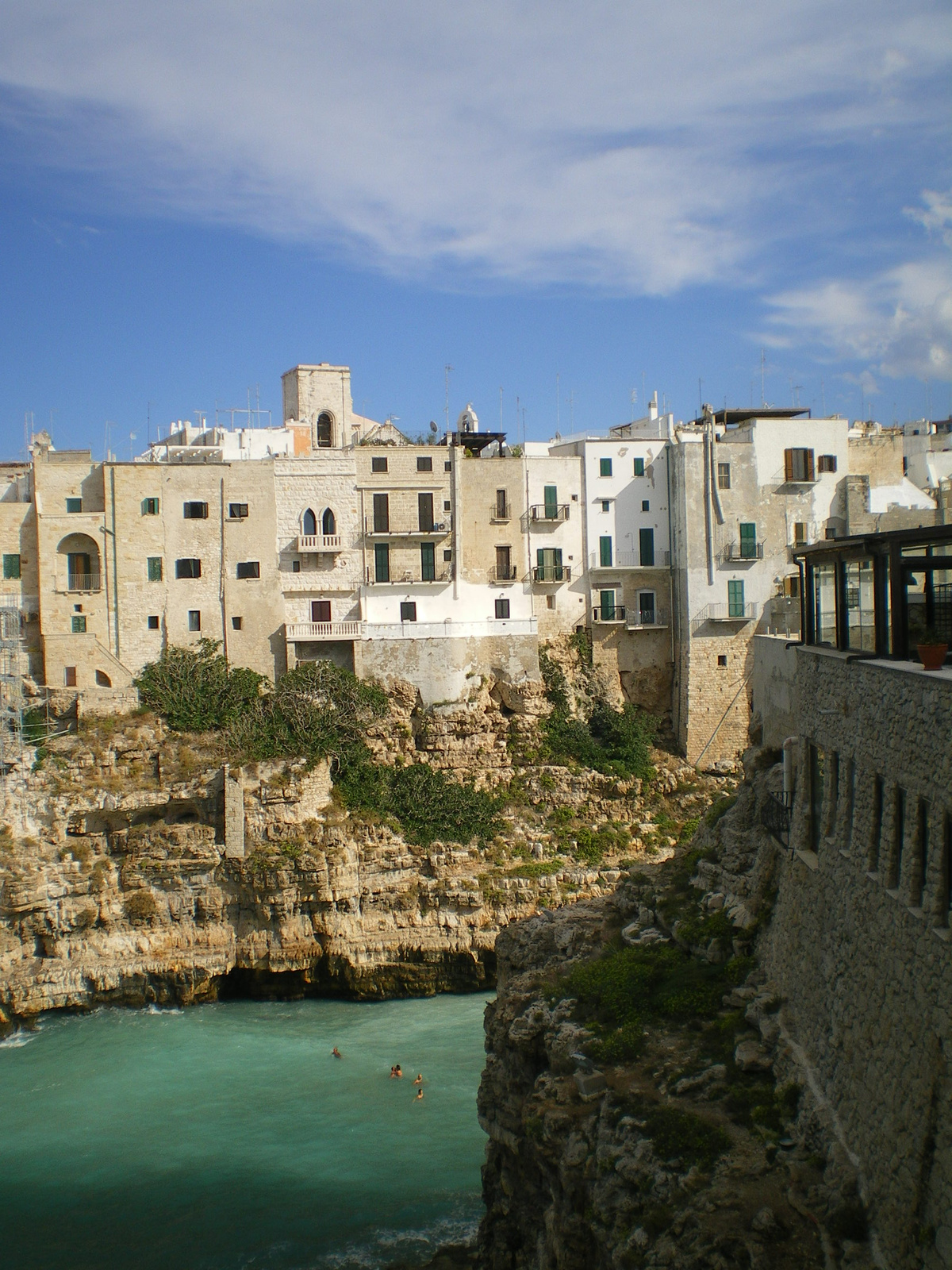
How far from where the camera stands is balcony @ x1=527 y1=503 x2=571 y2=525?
1458 inches

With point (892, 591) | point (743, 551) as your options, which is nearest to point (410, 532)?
point (743, 551)

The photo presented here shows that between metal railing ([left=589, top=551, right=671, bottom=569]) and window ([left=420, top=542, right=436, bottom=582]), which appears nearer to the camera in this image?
window ([left=420, top=542, right=436, bottom=582])

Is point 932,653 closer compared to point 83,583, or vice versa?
point 932,653

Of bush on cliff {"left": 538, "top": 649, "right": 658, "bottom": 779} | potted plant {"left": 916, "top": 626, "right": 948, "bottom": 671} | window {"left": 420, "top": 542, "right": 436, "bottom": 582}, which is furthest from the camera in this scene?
window {"left": 420, "top": 542, "right": 436, "bottom": 582}

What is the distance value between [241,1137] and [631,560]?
22.1 meters

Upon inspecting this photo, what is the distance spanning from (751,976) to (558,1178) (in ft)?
12.9

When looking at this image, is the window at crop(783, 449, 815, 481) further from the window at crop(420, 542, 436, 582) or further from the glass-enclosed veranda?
the glass-enclosed veranda

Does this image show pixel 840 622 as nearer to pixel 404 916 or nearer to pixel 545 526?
pixel 404 916

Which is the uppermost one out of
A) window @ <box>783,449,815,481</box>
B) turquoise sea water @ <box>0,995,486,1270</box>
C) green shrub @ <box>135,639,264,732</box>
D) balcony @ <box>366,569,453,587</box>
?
window @ <box>783,449,815,481</box>

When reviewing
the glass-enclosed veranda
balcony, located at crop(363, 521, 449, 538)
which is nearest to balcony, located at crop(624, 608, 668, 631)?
balcony, located at crop(363, 521, 449, 538)

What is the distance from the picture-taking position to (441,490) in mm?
36469

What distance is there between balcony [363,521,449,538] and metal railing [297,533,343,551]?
1072 millimetres

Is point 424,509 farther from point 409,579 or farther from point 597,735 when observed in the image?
point 597,735

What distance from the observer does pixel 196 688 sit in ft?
112
